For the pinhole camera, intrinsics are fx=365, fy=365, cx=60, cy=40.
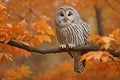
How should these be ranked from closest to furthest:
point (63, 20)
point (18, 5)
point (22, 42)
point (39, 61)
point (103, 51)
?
point (103, 51), point (22, 42), point (63, 20), point (18, 5), point (39, 61)

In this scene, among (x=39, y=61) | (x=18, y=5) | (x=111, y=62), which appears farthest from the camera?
(x=39, y=61)

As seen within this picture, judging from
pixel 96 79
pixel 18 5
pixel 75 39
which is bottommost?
pixel 96 79

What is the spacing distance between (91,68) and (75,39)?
6.00 ft

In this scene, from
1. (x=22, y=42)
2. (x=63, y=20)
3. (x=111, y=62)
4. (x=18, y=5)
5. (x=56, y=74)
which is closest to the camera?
(x=111, y=62)

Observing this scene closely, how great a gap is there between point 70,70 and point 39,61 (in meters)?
4.34

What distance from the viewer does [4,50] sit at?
4.79 metres

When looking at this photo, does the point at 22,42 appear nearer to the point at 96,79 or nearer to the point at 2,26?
the point at 2,26

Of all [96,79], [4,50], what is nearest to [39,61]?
[96,79]

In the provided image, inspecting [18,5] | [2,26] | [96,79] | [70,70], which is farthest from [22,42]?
[70,70]

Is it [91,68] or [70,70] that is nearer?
[91,68]

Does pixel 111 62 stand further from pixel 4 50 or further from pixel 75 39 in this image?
pixel 4 50

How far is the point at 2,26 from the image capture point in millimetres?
4246

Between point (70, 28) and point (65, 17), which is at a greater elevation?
point (65, 17)

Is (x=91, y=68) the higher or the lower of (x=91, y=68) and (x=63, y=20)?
the lower
